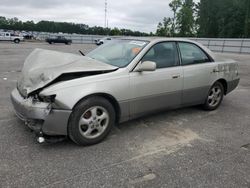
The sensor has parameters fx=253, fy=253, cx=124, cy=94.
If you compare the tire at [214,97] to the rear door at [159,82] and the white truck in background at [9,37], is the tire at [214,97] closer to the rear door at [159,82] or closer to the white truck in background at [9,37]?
the rear door at [159,82]

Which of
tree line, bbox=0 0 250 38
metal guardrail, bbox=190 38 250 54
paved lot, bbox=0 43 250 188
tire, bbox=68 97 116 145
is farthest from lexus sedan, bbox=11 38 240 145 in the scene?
tree line, bbox=0 0 250 38

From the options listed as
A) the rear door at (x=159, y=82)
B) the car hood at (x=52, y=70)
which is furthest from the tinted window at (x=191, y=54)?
the car hood at (x=52, y=70)

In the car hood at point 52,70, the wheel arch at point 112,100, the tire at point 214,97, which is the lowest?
the tire at point 214,97

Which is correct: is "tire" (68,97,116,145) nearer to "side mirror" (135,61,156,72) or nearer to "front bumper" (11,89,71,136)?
"front bumper" (11,89,71,136)

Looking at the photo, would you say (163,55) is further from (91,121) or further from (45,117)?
(45,117)

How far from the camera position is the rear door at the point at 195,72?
14.6 ft

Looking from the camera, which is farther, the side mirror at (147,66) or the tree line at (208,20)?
the tree line at (208,20)

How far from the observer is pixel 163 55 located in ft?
13.8

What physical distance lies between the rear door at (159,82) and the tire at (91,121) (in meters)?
0.46

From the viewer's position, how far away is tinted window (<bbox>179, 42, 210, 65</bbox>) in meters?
4.48

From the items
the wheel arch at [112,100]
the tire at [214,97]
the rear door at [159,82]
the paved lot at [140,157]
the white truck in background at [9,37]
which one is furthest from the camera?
the white truck in background at [9,37]

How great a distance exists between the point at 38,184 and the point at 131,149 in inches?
49.9

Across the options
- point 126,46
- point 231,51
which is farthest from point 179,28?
point 126,46

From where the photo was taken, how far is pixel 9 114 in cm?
450
